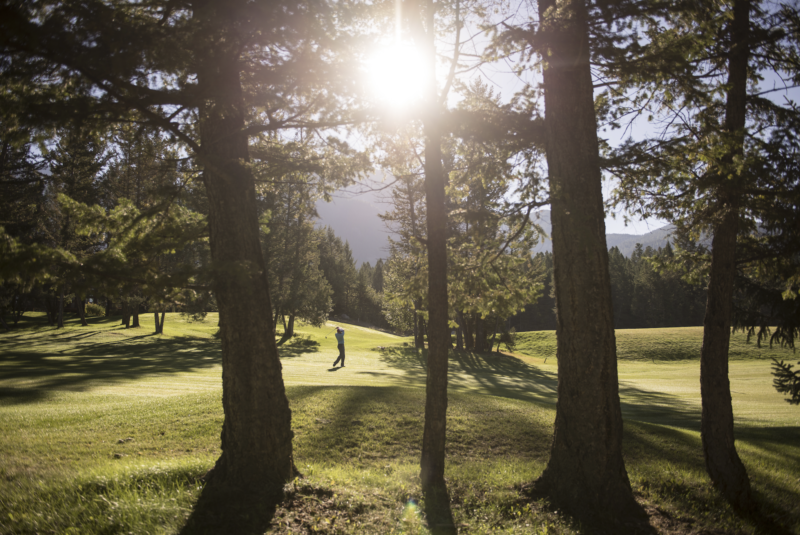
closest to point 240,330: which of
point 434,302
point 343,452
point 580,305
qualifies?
point 434,302

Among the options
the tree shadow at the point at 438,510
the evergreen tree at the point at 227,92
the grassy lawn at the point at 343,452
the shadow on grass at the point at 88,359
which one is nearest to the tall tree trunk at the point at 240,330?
the evergreen tree at the point at 227,92

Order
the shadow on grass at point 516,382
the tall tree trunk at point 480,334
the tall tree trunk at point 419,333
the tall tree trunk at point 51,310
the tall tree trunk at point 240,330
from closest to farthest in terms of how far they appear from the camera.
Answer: the tall tree trunk at point 240,330
the shadow on grass at point 516,382
the tall tree trunk at point 419,333
the tall tree trunk at point 480,334
the tall tree trunk at point 51,310

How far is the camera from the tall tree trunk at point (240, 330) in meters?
5.30

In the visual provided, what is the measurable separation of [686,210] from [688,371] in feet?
84.8

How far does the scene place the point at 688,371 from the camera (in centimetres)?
2753

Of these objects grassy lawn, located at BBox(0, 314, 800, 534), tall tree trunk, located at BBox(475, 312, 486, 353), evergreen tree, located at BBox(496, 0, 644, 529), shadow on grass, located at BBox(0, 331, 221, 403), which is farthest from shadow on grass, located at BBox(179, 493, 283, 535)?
tall tree trunk, located at BBox(475, 312, 486, 353)

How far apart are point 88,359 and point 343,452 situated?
1944cm

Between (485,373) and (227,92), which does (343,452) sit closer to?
(227,92)

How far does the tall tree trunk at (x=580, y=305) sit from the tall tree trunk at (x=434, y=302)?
1.52m

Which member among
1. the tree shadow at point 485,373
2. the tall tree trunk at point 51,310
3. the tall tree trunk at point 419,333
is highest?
the tall tree trunk at point 51,310

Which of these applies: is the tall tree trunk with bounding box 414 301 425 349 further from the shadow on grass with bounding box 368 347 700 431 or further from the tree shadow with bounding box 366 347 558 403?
the shadow on grass with bounding box 368 347 700 431

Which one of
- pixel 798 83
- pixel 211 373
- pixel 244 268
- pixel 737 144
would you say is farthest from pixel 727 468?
pixel 211 373

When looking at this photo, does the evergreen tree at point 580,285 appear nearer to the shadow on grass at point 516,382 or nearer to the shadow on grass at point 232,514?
the shadow on grass at point 232,514

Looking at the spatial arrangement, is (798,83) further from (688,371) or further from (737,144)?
(688,371)
